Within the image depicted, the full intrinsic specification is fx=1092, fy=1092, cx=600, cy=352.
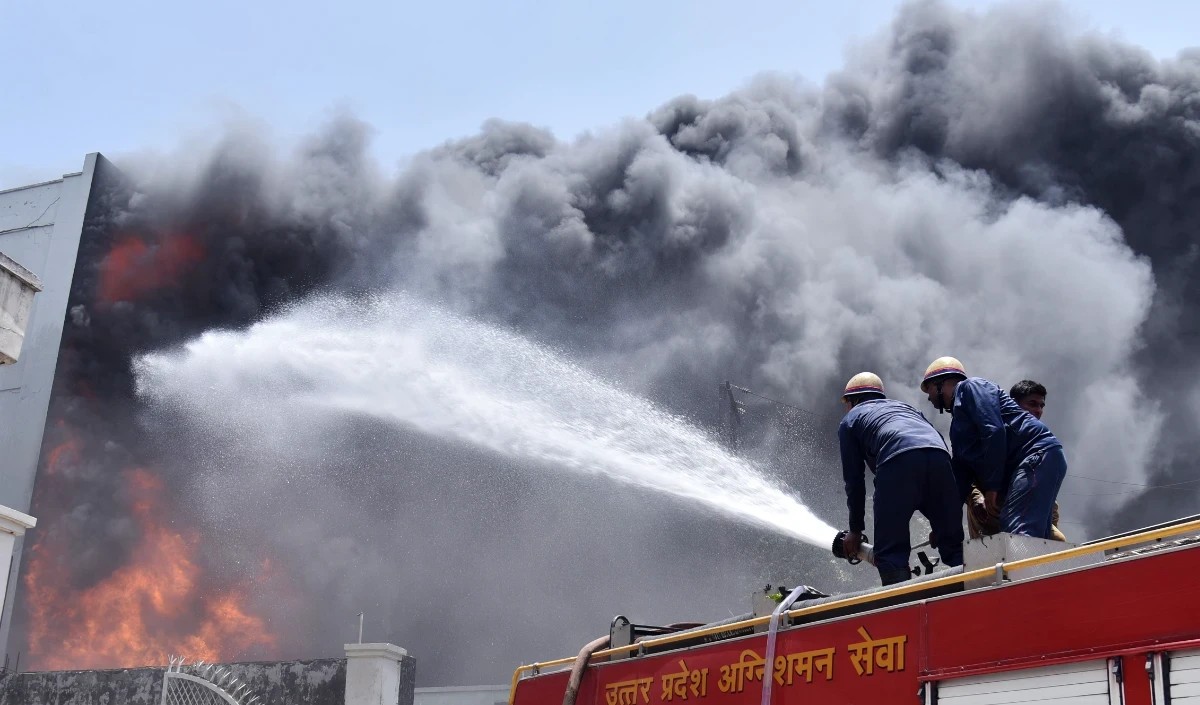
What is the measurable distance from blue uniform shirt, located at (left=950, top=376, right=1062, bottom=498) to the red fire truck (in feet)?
3.63

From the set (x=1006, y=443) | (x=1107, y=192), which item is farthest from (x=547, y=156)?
(x=1006, y=443)

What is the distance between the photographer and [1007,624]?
3156mm

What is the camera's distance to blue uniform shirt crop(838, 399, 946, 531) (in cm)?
474

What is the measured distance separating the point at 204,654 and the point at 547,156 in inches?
661

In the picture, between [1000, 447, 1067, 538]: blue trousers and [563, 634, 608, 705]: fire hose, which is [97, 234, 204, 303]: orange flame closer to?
[563, 634, 608, 705]: fire hose

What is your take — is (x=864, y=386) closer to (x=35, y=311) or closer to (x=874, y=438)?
(x=874, y=438)

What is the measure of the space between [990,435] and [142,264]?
2567 cm

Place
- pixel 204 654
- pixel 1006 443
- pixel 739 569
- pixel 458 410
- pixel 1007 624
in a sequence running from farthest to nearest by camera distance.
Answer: pixel 739 569 → pixel 204 654 → pixel 458 410 → pixel 1006 443 → pixel 1007 624

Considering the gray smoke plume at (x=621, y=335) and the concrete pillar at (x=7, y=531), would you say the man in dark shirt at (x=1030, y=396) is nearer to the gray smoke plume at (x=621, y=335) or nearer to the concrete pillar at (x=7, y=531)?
the concrete pillar at (x=7, y=531)

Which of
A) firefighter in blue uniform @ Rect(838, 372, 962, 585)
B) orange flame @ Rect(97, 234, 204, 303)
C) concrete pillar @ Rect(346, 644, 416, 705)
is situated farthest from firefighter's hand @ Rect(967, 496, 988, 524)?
orange flame @ Rect(97, 234, 204, 303)

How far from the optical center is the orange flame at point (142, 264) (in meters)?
26.1

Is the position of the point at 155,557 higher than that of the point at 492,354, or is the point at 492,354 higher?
the point at 492,354

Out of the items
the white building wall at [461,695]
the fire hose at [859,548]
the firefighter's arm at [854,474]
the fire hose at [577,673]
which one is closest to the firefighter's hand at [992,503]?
the fire hose at [859,548]

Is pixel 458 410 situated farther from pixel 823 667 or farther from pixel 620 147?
pixel 823 667
